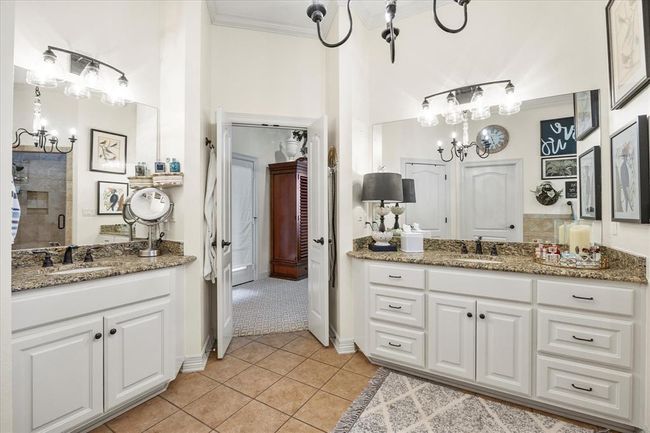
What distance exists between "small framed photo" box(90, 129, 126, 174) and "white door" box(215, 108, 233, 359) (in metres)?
0.71

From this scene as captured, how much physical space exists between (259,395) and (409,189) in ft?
6.67

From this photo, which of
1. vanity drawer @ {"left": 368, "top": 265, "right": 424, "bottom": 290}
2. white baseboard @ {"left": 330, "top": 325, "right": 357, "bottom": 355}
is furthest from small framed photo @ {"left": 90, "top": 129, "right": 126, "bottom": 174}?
white baseboard @ {"left": 330, "top": 325, "right": 357, "bottom": 355}

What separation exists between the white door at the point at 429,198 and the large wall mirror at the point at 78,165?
2.24 m

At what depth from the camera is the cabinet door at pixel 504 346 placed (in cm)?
177

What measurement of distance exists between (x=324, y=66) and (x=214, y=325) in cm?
283

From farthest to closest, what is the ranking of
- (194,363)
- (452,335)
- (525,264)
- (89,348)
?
(194,363) < (452,335) < (525,264) < (89,348)

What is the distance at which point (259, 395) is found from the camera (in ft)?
6.37

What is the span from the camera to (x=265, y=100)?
2.83m

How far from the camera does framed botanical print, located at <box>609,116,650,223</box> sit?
58.2 inches

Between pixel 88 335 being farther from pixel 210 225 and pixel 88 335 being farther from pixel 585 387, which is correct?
pixel 585 387

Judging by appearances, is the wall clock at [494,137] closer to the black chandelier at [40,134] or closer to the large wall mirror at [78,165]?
the large wall mirror at [78,165]

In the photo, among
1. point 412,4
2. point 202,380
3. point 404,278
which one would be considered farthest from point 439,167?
point 202,380

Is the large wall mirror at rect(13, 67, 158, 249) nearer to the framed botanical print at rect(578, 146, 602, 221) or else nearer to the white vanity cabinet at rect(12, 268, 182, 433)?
the white vanity cabinet at rect(12, 268, 182, 433)

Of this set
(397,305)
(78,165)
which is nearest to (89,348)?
(78,165)
